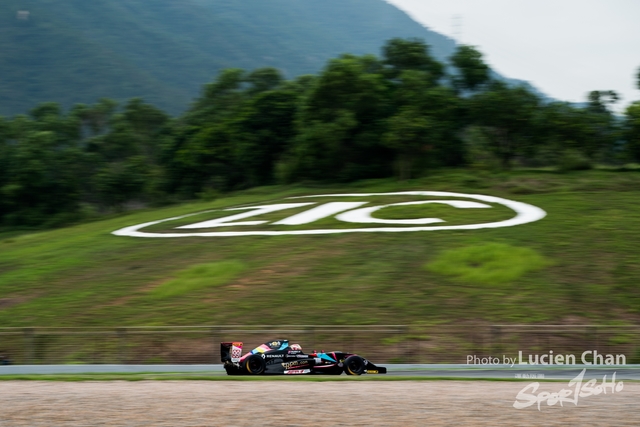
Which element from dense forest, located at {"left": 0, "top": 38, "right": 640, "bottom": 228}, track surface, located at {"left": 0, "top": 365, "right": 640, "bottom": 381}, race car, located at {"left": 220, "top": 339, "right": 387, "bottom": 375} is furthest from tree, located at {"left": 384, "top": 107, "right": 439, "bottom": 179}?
race car, located at {"left": 220, "top": 339, "right": 387, "bottom": 375}

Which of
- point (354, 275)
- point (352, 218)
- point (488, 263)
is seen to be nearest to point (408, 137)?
point (352, 218)

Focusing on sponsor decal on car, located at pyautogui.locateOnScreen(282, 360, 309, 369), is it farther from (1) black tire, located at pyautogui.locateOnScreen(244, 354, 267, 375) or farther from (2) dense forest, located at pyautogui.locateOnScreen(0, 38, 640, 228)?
(2) dense forest, located at pyautogui.locateOnScreen(0, 38, 640, 228)

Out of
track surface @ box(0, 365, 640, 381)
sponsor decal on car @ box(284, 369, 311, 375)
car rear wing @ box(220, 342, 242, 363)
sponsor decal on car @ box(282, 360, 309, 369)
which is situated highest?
car rear wing @ box(220, 342, 242, 363)

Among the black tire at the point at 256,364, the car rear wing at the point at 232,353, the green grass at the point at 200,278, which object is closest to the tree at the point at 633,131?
the green grass at the point at 200,278

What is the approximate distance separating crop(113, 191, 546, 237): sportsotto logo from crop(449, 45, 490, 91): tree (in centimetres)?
1951

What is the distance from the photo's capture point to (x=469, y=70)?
183 ft

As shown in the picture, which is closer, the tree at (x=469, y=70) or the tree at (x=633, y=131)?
the tree at (x=633, y=131)

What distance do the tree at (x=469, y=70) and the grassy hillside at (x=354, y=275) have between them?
20.5 metres

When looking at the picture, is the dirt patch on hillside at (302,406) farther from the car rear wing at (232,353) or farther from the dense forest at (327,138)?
the dense forest at (327,138)

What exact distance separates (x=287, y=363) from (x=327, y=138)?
31.2 metres

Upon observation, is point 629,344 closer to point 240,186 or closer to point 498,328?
point 498,328

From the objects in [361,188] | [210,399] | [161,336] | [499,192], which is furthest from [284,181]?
[210,399]

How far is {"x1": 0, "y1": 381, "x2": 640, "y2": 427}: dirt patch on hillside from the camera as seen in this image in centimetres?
1052

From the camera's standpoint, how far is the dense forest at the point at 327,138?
46594 millimetres
